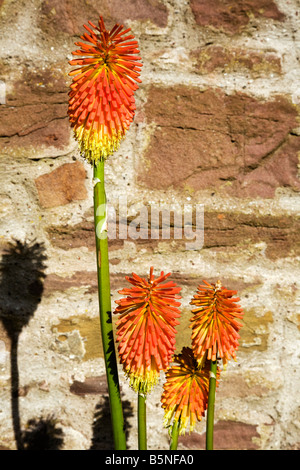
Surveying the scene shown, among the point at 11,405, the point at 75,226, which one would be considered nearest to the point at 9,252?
the point at 75,226

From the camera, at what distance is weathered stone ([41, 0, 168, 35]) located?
1.77ft

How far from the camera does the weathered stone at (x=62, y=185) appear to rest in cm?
57

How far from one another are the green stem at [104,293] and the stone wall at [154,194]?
22cm

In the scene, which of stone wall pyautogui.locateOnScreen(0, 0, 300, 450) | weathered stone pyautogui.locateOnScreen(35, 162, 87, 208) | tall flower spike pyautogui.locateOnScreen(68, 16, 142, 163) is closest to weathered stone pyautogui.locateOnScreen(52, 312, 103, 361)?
stone wall pyautogui.locateOnScreen(0, 0, 300, 450)

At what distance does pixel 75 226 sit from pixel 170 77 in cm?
23

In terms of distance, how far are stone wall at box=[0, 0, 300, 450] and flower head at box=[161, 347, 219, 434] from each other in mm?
206

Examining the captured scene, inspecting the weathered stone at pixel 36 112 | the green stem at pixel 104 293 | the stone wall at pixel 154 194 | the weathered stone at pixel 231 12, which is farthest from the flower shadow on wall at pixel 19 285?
the weathered stone at pixel 231 12

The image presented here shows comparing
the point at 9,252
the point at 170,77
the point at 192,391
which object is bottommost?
the point at 192,391

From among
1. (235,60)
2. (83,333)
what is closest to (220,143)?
(235,60)

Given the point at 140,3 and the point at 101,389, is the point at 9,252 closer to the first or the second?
the point at 101,389

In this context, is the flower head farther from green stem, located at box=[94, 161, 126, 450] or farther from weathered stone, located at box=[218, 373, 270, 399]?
weathered stone, located at box=[218, 373, 270, 399]

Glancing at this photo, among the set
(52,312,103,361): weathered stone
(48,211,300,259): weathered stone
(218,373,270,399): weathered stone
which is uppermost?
(48,211,300,259): weathered stone

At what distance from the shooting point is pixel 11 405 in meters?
0.61
